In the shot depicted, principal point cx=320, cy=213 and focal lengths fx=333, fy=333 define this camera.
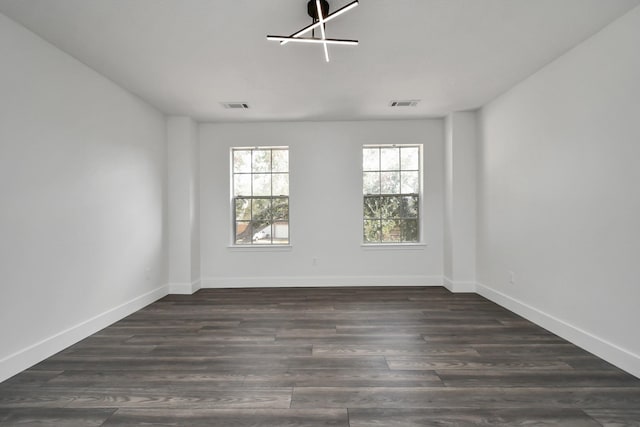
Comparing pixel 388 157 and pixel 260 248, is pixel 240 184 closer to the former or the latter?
pixel 260 248

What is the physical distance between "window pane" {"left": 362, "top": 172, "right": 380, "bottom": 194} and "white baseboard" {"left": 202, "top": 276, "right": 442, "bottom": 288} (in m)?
1.40

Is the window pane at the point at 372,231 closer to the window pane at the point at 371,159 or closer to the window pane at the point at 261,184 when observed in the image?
the window pane at the point at 371,159

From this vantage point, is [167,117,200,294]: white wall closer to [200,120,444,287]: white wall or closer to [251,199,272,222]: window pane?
[200,120,444,287]: white wall

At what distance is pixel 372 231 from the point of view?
542cm

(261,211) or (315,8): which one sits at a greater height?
(315,8)

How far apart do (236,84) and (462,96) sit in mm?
2801

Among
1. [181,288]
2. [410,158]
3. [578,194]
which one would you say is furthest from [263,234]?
[578,194]

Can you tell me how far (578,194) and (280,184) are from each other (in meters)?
3.87

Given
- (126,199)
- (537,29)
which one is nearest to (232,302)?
(126,199)

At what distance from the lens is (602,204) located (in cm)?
268

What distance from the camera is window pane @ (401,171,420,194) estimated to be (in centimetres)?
543

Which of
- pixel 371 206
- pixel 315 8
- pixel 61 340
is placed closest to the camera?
pixel 315 8

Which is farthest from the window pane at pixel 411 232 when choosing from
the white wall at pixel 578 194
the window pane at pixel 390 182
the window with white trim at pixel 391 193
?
the white wall at pixel 578 194

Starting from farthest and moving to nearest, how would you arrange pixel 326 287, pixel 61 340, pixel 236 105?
pixel 326 287 < pixel 236 105 < pixel 61 340
